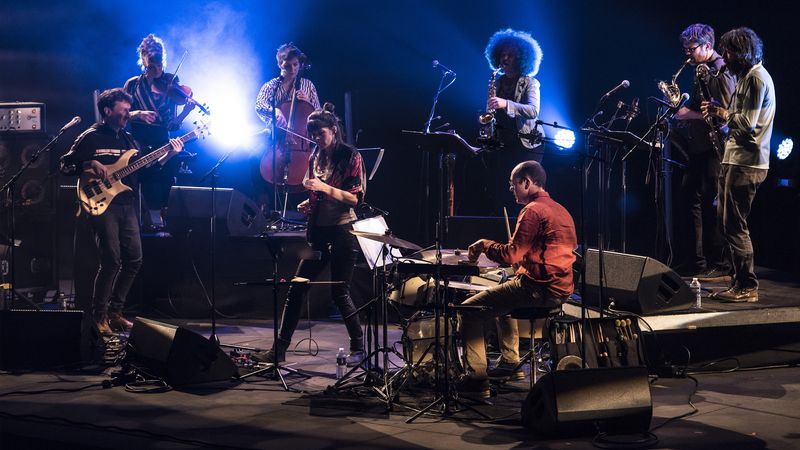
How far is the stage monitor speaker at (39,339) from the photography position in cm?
712

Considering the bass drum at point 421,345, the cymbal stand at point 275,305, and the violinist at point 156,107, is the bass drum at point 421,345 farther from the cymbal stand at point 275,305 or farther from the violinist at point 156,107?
the violinist at point 156,107

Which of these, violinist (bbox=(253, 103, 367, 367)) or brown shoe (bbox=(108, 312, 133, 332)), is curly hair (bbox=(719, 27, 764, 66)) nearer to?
violinist (bbox=(253, 103, 367, 367))

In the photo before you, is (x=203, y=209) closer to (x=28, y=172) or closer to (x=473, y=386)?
(x=28, y=172)

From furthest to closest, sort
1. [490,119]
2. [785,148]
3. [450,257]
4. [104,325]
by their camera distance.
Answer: [785,148] < [104,325] < [490,119] < [450,257]

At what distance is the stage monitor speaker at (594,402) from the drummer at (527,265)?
102 cm

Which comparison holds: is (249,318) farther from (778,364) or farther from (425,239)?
(778,364)

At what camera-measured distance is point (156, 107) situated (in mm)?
9867

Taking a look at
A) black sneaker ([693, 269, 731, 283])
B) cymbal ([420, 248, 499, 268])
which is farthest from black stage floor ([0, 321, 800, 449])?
black sneaker ([693, 269, 731, 283])

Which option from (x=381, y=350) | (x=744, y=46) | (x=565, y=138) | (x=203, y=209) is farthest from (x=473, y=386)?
(x=203, y=209)

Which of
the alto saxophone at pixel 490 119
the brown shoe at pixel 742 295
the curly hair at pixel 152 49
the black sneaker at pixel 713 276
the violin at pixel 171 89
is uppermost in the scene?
the curly hair at pixel 152 49

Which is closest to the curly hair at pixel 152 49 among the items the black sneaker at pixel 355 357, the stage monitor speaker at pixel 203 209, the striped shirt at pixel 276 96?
the striped shirt at pixel 276 96

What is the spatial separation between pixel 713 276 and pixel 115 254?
5.43m

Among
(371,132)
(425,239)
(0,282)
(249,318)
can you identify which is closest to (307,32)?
(371,132)

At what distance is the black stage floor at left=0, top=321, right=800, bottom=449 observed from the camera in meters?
5.21
